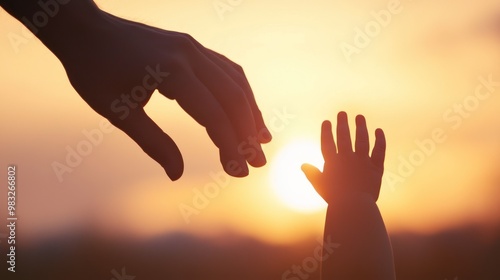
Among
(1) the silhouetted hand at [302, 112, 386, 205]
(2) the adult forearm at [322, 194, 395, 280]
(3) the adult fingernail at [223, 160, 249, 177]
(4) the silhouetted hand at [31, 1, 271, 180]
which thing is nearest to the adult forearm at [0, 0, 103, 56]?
(4) the silhouetted hand at [31, 1, 271, 180]

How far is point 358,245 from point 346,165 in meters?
0.32

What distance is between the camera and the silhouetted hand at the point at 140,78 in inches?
35.0

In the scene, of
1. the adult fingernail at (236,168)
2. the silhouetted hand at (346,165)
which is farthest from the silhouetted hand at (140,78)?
the silhouetted hand at (346,165)

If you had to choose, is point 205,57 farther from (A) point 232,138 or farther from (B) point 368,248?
(B) point 368,248

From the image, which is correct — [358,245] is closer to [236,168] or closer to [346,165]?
[346,165]

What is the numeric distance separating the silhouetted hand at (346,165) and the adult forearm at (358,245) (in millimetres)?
105

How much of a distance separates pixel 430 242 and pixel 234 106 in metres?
13.3

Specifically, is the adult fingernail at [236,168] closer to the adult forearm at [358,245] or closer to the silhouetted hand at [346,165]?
the adult forearm at [358,245]

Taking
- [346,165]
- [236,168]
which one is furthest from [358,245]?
[236,168]

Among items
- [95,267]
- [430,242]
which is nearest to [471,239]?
[430,242]

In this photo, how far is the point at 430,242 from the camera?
13.5 m

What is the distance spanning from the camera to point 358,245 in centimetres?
218

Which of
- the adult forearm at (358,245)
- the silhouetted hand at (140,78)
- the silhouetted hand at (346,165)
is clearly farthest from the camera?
the silhouetted hand at (346,165)

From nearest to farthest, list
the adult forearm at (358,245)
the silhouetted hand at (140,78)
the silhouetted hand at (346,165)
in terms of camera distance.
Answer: the silhouetted hand at (140,78)
the adult forearm at (358,245)
the silhouetted hand at (346,165)
